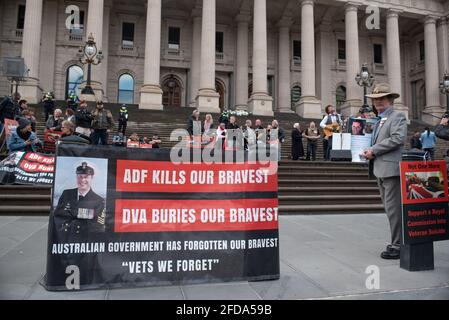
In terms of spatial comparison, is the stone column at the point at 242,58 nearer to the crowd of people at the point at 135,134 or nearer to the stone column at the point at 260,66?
the stone column at the point at 260,66

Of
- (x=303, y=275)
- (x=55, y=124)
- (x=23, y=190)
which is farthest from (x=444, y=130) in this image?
(x=55, y=124)

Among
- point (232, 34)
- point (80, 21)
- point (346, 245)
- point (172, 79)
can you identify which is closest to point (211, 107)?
point (172, 79)

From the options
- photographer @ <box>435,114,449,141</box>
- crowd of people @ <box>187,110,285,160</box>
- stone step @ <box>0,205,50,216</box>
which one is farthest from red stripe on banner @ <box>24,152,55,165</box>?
photographer @ <box>435,114,449,141</box>

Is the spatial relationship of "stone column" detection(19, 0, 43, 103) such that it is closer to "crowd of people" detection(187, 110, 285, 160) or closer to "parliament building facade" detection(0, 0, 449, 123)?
"parliament building facade" detection(0, 0, 449, 123)

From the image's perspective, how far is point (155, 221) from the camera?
353 cm

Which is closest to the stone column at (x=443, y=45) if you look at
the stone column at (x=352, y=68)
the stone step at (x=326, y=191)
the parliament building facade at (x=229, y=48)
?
the parliament building facade at (x=229, y=48)

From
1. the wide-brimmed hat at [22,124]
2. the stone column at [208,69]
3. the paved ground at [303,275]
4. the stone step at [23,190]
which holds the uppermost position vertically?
the stone column at [208,69]

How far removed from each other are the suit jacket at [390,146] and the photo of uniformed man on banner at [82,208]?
3.56 m

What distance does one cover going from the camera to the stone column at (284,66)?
3297 centimetres

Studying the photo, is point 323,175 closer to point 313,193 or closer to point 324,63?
point 313,193

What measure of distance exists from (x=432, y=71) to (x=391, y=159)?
33.2m

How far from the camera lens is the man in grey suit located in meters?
4.64
